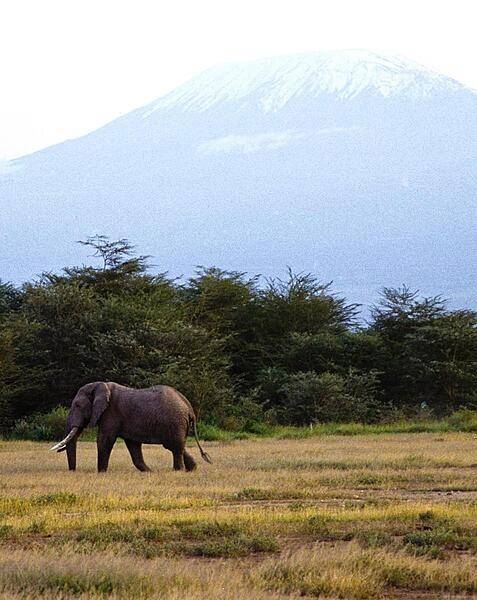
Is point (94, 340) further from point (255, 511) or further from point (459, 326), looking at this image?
point (255, 511)

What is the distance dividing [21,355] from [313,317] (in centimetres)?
1569

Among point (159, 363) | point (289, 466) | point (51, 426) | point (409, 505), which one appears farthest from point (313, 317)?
point (409, 505)

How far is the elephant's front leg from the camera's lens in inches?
819

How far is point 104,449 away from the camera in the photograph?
20.8 meters

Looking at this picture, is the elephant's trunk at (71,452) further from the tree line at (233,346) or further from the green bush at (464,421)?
the tree line at (233,346)

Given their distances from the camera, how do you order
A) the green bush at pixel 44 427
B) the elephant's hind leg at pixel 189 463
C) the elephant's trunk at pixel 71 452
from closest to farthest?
1. the elephant's hind leg at pixel 189 463
2. the elephant's trunk at pixel 71 452
3. the green bush at pixel 44 427

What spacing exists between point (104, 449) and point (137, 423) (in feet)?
2.62

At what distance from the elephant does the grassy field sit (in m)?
0.44

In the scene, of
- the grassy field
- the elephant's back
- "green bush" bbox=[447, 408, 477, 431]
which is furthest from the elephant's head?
"green bush" bbox=[447, 408, 477, 431]

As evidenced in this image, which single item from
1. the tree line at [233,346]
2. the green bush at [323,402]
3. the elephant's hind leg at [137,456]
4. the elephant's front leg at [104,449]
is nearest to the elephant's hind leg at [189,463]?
the elephant's hind leg at [137,456]

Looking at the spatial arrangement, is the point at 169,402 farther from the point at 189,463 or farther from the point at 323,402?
the point at 323,402

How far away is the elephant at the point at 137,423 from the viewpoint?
2098cm

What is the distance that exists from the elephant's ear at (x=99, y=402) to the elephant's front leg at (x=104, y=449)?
0.34 meters

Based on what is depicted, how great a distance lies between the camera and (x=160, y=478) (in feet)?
61.0
